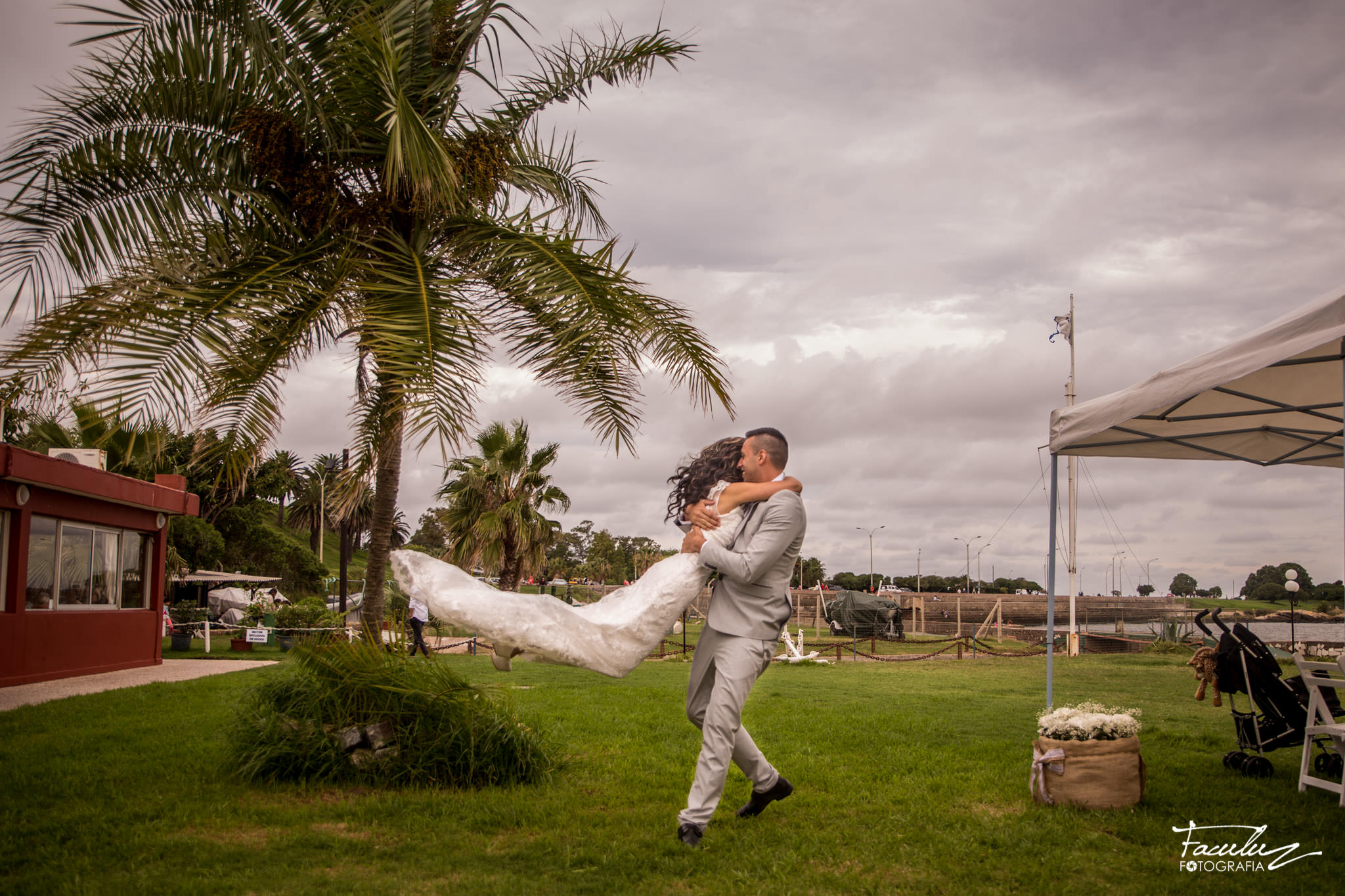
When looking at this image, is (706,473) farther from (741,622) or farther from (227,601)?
(227,601)

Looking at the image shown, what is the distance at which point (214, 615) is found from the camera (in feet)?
129

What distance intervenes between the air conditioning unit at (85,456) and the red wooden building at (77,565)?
0.55 m

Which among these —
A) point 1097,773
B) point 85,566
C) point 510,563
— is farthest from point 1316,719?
point 510,563

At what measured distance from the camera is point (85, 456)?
1605cm

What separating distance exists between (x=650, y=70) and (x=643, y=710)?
22.8 ft

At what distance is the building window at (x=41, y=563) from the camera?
14.3 meters

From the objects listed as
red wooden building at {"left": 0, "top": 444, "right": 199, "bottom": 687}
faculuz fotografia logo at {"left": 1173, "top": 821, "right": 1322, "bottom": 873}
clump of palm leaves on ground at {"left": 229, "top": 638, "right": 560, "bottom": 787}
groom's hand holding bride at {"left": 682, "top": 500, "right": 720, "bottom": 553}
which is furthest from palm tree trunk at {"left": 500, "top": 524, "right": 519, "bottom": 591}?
faculuz fotografia logo at {"left": 1173, "top": 821, "right": 1322, "bottom": 873}

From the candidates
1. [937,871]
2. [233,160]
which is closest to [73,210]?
[233,160]

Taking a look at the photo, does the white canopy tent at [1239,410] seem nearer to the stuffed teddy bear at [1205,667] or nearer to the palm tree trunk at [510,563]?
the stuffed teddy bear at [1205,667]

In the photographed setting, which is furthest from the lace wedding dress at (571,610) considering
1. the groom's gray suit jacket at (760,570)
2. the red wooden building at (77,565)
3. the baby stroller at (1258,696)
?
the red wooden building at (77,565)

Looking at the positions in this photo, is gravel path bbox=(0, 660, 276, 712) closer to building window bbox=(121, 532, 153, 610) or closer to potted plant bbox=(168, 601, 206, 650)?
building window bbox=(121, 532, 153, 610)

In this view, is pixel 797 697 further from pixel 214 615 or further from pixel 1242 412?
pixel 214 615

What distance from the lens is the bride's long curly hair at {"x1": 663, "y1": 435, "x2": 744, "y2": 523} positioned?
213 inches

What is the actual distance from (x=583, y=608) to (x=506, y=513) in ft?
59.9
